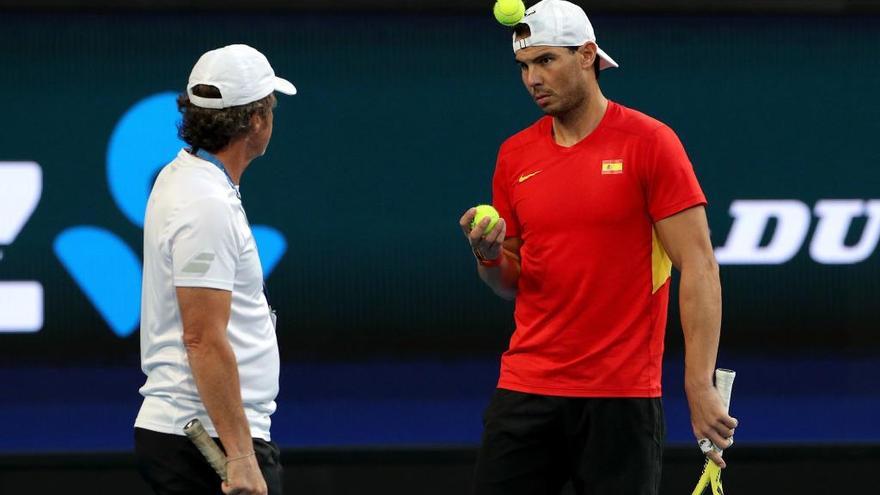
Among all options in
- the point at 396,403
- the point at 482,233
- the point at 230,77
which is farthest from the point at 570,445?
the point at 396,403

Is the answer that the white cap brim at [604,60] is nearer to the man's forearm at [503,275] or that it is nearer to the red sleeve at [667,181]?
the red sleeve at [667,181]

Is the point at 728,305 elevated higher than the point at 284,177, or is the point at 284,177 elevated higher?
the point at 284,177

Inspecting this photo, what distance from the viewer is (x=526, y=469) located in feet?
12.7

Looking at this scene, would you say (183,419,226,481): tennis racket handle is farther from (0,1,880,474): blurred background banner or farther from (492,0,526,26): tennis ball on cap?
(0,1,880,474): blurred background banner

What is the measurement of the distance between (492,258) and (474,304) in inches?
60.0

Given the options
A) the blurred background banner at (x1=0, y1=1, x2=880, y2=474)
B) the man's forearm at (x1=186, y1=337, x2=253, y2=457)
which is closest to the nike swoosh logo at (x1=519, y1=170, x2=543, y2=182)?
the man's forearm at (x1=186, y1=337, x2=253, y2=457)

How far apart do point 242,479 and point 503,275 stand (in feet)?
4.00

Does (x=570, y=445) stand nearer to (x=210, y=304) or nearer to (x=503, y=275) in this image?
(x=503, y=275)

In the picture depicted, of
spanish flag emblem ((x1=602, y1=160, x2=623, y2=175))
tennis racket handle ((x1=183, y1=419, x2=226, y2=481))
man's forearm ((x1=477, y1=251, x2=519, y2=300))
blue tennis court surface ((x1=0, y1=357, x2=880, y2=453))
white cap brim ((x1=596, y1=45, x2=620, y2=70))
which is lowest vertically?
blue tennis court surface ((x1=0, y1=357, x2=880, y2=453))

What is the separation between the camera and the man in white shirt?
2.91 meters

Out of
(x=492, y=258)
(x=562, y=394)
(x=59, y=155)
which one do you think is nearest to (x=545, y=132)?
(x=492, y=258)

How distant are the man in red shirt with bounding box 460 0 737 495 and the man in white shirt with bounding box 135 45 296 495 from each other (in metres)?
0.77

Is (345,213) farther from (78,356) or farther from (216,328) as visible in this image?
(216,328)

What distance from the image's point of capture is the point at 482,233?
146 inches
